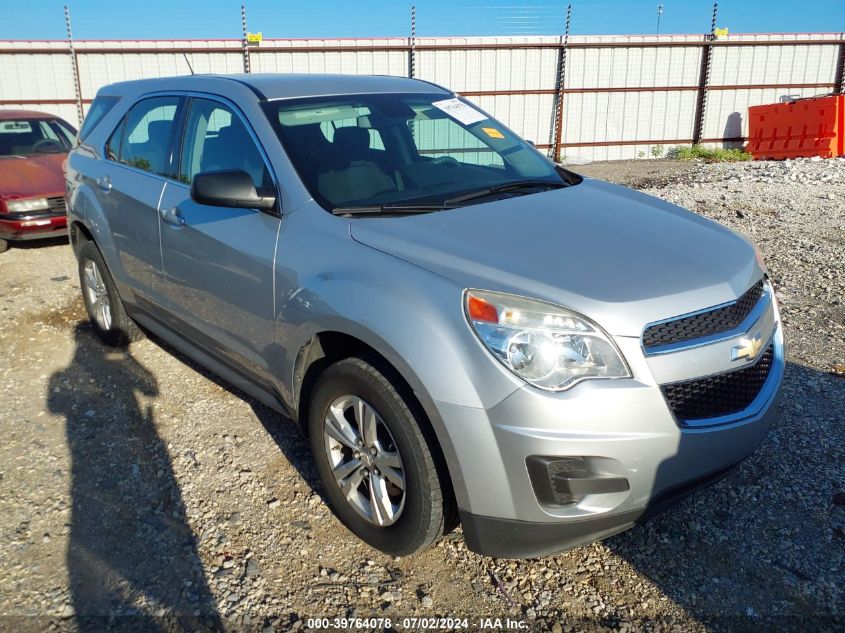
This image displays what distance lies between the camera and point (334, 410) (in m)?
2.78

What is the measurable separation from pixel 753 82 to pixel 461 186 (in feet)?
56.8

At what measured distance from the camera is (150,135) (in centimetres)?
409

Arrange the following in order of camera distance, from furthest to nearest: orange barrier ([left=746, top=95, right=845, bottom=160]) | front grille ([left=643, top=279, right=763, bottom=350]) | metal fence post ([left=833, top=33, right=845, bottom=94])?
metal fence post ([left=833, top=33, right=845, bottom=94]), orange barrier ([left=746, top=95, right=845, bottom=160]), front grille ([left=643, top=279, right=763, bottom=350])

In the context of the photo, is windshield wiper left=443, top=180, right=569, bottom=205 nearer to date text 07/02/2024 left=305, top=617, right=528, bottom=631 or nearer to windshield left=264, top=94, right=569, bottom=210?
windshield left=264, top=94, right=569, bottom=210

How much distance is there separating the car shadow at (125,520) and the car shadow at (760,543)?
5.47 ft

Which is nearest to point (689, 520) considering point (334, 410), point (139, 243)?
point (334, 410)

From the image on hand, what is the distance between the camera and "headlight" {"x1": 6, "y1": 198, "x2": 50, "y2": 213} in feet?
24.9

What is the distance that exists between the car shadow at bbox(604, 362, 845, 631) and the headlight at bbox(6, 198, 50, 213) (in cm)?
718

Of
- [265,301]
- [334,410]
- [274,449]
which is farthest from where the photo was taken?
[274,449]

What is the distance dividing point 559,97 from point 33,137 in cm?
1210

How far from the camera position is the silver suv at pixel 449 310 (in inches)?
86.8

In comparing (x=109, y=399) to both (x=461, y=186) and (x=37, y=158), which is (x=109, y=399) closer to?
(x=461, y=186)

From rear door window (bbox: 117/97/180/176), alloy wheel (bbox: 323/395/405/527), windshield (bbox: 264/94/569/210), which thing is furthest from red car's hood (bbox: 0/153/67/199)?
alloy wheel (bbox: 323/395/405/527)

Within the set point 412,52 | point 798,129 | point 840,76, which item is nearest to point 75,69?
point 412,52
